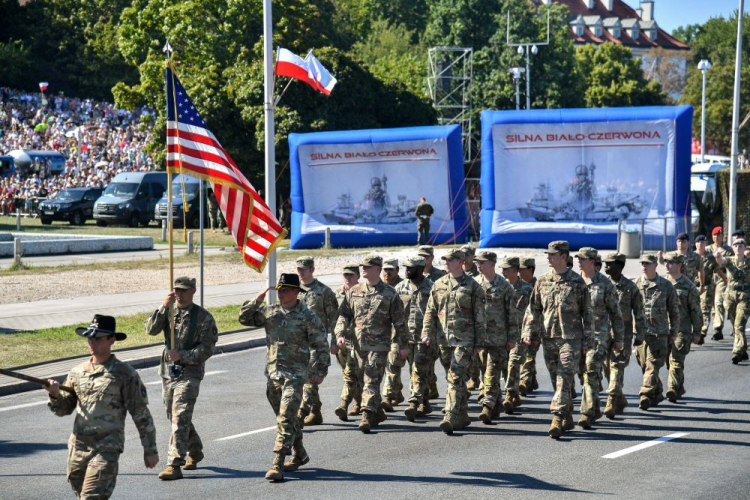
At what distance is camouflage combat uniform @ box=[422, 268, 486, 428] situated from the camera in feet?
40.9

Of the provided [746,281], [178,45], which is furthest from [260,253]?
[178,45]

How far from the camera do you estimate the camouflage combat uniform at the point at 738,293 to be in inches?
693

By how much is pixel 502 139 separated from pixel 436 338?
72.6 ft

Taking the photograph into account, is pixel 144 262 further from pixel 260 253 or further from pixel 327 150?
pixel 260 253

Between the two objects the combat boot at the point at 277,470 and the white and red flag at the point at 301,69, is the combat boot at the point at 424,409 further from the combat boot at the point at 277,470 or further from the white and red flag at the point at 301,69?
the white and red flag at the point at 301,69

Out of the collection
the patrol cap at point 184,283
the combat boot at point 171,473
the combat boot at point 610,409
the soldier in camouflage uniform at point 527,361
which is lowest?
the combat boot at point 171,473

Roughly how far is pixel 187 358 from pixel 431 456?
2.65m

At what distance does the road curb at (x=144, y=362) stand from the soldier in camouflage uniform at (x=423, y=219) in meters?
15.4

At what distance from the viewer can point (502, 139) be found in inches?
1361

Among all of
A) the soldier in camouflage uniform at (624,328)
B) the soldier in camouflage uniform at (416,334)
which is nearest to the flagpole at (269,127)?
the soldier in camouflage uniform at (416,334)

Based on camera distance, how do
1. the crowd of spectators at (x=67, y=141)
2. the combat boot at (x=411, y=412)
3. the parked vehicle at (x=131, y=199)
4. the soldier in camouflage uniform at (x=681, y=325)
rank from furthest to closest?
the crowd of spectators at (x=67, y=141)
the parked vehicle at (x=131, y=199)
the soldier in camouflage uniform at (x=681, y=325)
the combat boot at (x=411, y=412)

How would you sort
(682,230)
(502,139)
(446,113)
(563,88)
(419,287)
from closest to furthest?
(419,287)
(682,230)
(502,139)
(446,113)
(563,88)

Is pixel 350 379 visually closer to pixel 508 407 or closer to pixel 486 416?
pixel 486 416

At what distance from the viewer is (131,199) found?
4894cm
